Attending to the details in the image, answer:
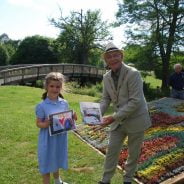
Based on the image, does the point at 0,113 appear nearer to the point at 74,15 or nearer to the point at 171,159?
the point at 171,159

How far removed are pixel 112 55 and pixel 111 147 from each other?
157cm

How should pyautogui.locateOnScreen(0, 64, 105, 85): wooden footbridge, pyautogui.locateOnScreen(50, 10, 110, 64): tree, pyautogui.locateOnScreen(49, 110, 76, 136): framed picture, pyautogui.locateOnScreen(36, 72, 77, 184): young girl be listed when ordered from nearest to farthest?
pyautogui.locateOnScreen(49, 110, 76, 136): framed picture < pyautogui.locateOnScreen(36, 72, 77, 184): young girl < pyautogui.locateOnScreen(0, 64, 105, 85): wooden footbridge < pyautogui.locateOnScreen(50, 10, 110, 64): tree

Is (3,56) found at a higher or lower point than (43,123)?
higher

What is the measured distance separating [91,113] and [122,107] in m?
0.49

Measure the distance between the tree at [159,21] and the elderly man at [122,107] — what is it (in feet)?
81.7

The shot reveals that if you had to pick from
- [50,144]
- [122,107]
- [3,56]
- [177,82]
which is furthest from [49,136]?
[3,56]

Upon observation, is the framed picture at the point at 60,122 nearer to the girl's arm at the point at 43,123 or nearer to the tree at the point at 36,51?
the girl's arm at the point at 43,123

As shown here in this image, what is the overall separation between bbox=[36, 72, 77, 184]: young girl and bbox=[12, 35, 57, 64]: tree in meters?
52.3

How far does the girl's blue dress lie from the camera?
6.08 metres

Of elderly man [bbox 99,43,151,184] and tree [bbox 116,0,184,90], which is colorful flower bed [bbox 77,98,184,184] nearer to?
elderly man [bbox 99,43,151,184]

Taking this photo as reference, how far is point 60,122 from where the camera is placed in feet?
19.6

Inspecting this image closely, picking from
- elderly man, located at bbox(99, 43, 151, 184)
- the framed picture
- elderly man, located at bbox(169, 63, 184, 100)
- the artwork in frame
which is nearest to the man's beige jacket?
elderly man, located at bbox(99, 43, 151, 184)

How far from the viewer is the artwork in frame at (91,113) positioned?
6148 millimetres

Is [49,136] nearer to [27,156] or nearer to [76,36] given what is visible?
[27,156]
